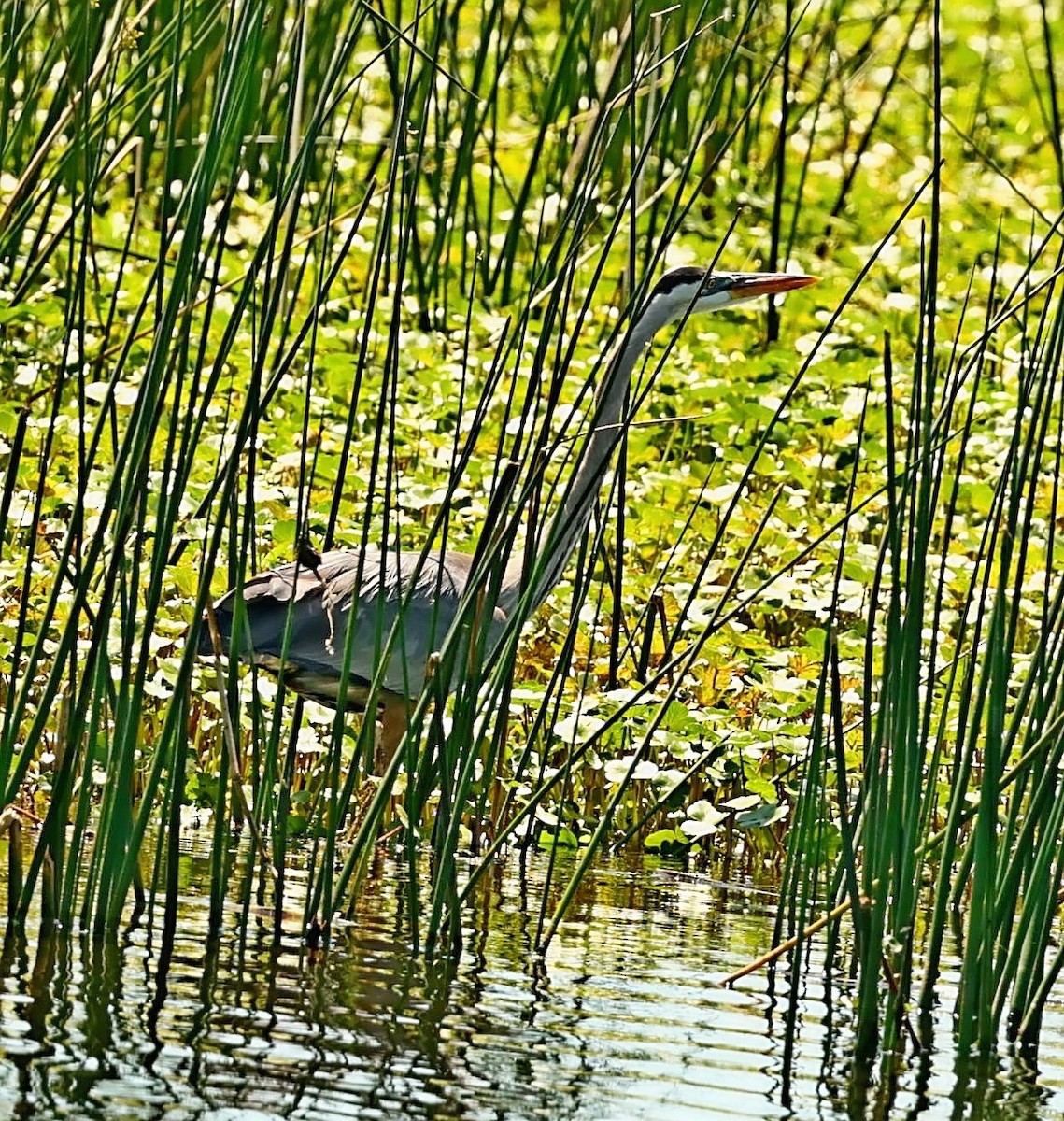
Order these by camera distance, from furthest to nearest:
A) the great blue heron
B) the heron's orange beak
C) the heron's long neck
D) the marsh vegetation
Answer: the heron's orange beak, the great blue heron, the heron's long neck, the marsh vegetation

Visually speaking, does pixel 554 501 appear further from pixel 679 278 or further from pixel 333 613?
pixel 333 613

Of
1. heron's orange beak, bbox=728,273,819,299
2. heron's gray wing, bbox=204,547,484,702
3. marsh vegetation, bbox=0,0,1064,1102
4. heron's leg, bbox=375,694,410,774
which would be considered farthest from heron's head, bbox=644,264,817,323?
heron's leg, bbox=375,694,410,774

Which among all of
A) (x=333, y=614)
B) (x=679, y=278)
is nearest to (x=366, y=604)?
(x=333, y=614)

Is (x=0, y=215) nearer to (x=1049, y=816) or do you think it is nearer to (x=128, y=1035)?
(x=128, y=1035)

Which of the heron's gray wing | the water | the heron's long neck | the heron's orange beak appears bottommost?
the water

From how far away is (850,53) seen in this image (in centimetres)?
903

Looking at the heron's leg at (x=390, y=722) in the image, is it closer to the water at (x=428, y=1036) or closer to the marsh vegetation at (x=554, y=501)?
the marsh vegetation at (x=554, y=501)

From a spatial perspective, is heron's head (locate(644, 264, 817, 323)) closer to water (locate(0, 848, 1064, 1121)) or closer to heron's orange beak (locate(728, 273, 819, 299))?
heron's orange beak (locate(728, 273, 819, 299))

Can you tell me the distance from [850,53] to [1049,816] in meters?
7.44

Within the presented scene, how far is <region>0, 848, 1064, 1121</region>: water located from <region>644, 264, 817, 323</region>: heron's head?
1700 mm

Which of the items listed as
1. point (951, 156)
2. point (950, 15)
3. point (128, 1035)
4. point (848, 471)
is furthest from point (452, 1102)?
point (950, 15)

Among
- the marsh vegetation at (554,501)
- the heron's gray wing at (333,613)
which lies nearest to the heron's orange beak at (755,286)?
the marsh vegetation at (554,501)

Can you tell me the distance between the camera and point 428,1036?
226cm

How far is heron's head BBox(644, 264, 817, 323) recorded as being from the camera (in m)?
4.09
